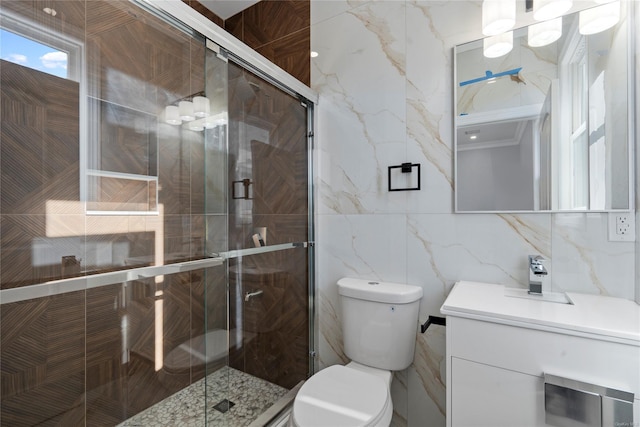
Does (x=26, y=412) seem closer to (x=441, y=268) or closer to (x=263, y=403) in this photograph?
(x=263, y=403)

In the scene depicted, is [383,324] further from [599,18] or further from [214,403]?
[599,18]

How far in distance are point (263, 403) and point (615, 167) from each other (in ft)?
6.44

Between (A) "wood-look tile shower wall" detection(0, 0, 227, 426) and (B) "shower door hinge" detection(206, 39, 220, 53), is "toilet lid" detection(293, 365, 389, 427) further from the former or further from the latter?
(B) "shower door hinge" detection(206, 39, 220, 53)

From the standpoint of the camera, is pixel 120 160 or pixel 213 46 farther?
pixel 120 160

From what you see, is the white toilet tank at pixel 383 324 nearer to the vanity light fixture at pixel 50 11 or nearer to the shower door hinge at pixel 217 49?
the shower door hinge at pixel 217 49

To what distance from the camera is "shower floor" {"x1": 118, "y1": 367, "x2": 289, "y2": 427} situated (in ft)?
4.33

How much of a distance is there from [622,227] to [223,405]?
1.86 metres

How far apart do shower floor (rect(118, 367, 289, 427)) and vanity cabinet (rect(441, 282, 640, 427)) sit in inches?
38.4

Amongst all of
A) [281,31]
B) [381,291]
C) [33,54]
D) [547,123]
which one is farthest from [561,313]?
[281,31]

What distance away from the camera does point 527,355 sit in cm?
94

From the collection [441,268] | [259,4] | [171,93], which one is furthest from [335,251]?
[259,4]

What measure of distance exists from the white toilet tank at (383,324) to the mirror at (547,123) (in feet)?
1.77

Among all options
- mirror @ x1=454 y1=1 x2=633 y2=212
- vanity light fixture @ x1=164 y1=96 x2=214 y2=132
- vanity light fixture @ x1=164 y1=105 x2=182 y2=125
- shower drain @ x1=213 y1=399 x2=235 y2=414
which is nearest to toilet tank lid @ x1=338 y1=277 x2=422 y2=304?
mirror @ x1=454 y1=1 x2=633 y2=212

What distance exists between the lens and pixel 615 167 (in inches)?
44.9
